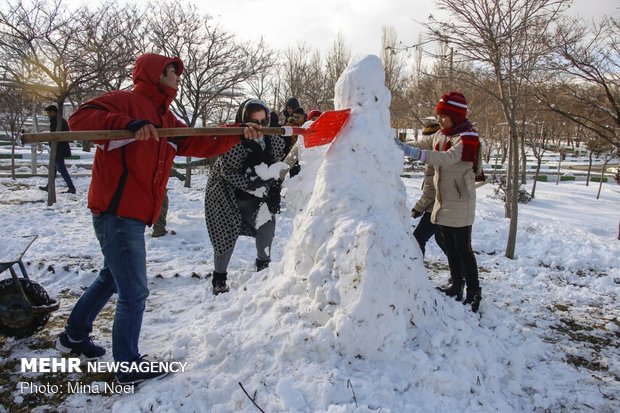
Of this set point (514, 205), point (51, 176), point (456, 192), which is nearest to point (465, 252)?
point (456, 192)

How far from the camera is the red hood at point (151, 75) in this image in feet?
8.49

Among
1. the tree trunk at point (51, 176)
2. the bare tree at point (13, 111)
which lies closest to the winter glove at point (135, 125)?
the tree trunk at point (51, 176)

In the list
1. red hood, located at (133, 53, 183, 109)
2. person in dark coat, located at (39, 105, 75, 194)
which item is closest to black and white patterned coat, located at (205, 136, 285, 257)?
red hood, located at (133, 53, 183, 109)

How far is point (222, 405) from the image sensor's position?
89.7 inches

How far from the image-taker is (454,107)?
12.2ft

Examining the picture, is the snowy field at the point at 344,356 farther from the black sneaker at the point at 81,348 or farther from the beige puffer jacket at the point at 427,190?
the beige puffer jacket at the point at 427,190

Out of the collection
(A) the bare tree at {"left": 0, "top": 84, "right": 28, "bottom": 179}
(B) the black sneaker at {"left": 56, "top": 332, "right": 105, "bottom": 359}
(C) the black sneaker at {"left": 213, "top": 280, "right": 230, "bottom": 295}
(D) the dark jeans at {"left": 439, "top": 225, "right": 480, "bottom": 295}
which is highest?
(A) the bare tree at {"left": 0, "top": 84, "right": 28, "bottom": 179}

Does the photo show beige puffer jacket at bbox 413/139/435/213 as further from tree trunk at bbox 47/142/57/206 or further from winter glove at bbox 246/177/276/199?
tree trunk at bbox 47/142/57/206

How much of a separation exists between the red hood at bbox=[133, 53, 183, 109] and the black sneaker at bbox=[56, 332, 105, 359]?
168 cm

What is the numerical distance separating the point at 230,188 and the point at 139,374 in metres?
1.81

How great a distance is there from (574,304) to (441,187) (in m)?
1.92

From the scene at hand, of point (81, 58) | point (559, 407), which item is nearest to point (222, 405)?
point (559, 407)

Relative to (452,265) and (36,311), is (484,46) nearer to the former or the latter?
(452,265)

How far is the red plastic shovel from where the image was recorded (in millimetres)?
2320
